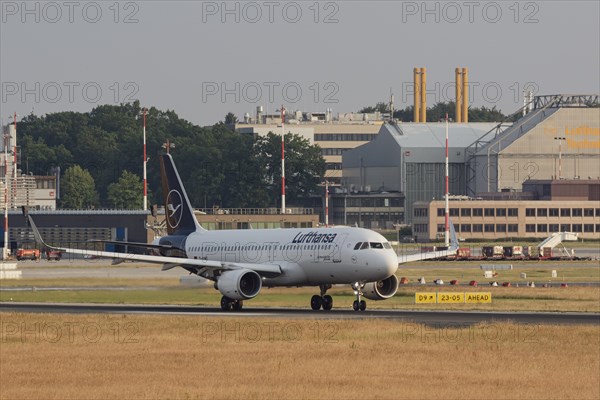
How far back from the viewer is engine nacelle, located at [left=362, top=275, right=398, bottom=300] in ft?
225

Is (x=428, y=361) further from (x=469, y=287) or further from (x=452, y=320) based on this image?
(x=469, y=287)

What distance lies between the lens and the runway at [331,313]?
196 feet

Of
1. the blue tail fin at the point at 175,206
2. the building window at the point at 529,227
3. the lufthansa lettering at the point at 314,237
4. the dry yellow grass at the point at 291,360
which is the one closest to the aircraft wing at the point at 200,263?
the lufthansa lettering at the point at 314,237

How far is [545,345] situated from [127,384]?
16347mm

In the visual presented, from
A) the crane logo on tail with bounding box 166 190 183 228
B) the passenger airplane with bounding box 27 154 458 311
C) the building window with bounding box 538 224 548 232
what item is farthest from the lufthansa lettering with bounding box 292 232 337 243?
the building window with bounding box 538 224 548 232

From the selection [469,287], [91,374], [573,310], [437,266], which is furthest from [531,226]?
[91,374]

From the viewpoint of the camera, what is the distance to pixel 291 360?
45.2 meters

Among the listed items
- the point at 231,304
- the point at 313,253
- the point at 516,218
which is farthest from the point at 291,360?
the point at 516,218

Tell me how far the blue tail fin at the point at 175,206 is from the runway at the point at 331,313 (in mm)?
6896

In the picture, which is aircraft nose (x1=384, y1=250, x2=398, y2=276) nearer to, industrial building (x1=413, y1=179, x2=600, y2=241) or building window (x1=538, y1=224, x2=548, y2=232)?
industrial building (x1=413, y1=179, x2=600, y2=241)

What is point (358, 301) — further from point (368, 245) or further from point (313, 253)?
point (313, 253)

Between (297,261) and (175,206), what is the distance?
13541 mm

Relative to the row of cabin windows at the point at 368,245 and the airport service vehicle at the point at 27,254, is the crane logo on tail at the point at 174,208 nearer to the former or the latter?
the row of cabin windows at the point at 368,245

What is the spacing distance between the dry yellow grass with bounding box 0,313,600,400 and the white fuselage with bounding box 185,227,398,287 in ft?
26.4
